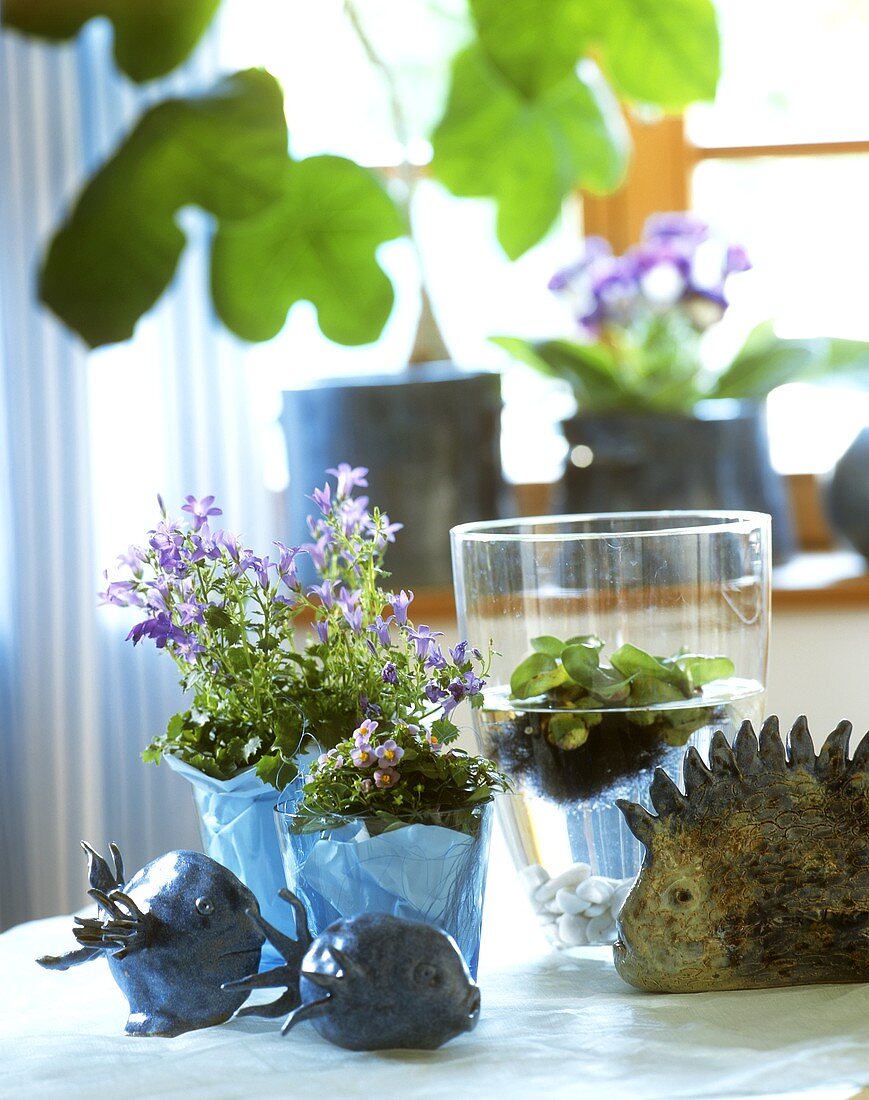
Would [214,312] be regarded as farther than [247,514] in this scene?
No

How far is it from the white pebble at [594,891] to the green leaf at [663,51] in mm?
1151

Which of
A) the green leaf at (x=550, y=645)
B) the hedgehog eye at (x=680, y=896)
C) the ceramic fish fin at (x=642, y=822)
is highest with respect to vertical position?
the green leaf at (x=550, y=645)

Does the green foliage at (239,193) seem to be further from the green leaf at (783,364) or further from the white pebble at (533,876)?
the white pebble at (533,876)

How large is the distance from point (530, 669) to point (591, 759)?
6cm

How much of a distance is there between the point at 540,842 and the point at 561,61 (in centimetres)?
103

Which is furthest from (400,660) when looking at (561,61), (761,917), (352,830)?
(561,61)

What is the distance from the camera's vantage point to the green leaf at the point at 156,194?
5.26 ft

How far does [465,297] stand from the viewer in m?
2.12

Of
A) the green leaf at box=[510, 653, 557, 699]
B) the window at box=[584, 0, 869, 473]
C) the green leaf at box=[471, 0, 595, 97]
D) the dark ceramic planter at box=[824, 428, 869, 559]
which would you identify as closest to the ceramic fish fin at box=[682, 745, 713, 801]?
the green leaf at box=[510, 653, 557, 699]

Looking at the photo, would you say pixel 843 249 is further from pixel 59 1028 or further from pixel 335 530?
pixel 59 1028

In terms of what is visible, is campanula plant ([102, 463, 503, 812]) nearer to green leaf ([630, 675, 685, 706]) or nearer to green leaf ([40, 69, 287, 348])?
green leaf ([630, 675, 685, 706])

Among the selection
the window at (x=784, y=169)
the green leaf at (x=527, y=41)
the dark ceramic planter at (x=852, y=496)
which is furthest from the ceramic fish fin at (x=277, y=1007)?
the window at (x=784, y=169)

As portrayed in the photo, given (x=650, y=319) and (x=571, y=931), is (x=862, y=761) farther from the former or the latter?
(x=650, y=319)

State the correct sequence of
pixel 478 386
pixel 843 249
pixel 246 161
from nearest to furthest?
pixel 246 161 → pixel 478 386 → pixel 843 249
